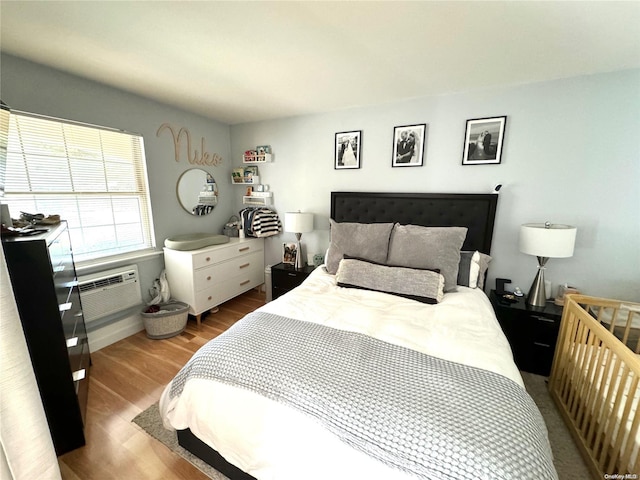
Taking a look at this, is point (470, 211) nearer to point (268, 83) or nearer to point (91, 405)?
point (268, 83)

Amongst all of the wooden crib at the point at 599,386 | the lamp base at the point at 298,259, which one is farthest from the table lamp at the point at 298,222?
the wooden crib at the point at 599,386

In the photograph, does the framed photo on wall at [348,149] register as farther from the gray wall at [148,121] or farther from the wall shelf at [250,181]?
the gray wall at [148,121]

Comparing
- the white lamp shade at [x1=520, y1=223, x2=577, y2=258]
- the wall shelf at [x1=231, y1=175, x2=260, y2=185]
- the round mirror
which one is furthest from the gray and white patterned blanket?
the wall shelf at [x1=231, y1=175, x2=260, y2=185]

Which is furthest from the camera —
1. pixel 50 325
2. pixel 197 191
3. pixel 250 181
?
pixel 250 181

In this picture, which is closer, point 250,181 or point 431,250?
point 431,250

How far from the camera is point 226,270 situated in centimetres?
288

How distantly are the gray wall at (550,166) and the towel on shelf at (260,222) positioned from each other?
1.23 meters

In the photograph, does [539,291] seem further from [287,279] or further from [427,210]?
[287,279]

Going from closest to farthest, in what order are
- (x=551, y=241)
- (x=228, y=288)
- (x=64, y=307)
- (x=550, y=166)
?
(x=64, y=307) < (x=551, y=241) < (x=550, y=166) < (x=228, y=288)

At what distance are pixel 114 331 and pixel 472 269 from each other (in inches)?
129

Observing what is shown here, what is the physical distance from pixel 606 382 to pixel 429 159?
1.94m

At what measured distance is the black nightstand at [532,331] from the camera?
1901 millimetres

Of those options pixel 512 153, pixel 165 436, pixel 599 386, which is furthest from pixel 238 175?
pixel 599 386

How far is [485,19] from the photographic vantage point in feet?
4.18
